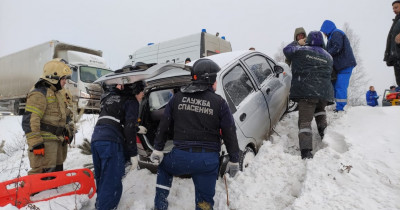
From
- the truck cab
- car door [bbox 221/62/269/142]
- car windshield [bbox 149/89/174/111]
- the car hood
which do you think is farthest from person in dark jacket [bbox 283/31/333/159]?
the truck cab

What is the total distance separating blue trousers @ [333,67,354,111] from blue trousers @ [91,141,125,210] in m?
3.98

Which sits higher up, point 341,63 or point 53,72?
point 341,63

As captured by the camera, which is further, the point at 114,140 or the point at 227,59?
the point at 227,59

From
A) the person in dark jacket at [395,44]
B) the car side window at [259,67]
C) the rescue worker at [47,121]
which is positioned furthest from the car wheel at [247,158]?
the person in dark jacket at [395,44]

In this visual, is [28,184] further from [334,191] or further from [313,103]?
[313,103]

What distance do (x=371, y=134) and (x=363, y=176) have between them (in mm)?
984

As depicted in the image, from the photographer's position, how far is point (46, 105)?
A: 3.47m

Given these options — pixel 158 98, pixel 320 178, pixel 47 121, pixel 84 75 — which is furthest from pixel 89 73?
pixel 320 178

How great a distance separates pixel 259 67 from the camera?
4.50 meters

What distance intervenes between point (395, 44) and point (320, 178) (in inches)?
140

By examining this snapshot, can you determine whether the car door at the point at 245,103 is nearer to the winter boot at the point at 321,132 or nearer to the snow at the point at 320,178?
the snow at the point at 320,178

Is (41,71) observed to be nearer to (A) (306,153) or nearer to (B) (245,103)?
(B) (245,103)

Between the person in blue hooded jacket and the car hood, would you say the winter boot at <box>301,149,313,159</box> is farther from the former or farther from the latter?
the car hood

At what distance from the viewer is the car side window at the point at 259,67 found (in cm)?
424
